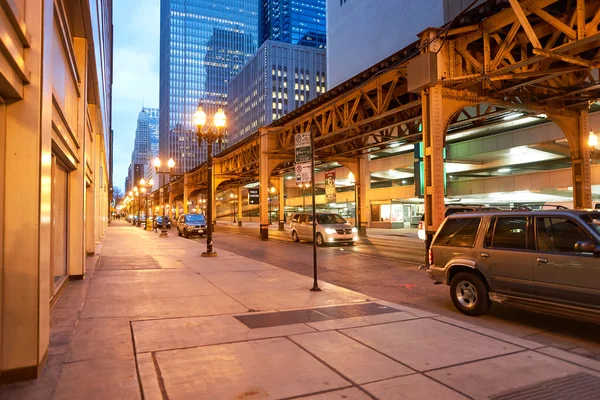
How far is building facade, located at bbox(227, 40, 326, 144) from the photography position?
133125mm

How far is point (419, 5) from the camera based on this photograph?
168 feet

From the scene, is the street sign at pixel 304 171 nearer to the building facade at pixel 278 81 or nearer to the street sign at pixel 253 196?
the street sign at pixel 253 196

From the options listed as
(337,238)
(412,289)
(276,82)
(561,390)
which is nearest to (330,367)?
(561,390)

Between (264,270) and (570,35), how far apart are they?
978cm

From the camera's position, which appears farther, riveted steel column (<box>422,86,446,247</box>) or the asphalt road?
riveted steel column (<box>422,86,446,247</box>)

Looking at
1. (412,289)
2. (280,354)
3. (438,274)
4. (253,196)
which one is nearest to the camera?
(280,354)

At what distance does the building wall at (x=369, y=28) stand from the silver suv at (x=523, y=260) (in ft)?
150

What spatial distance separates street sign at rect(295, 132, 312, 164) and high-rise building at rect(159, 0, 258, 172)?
161321mm

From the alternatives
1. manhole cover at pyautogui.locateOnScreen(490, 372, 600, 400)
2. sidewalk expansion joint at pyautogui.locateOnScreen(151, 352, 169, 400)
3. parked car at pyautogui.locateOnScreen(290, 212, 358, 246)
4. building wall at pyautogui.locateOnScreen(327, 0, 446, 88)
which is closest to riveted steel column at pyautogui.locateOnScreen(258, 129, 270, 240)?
parked car at pyautogui.locateOnScreen(290, 212, 358, 246)

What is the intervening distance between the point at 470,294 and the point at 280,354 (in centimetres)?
398

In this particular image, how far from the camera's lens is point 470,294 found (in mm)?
7586

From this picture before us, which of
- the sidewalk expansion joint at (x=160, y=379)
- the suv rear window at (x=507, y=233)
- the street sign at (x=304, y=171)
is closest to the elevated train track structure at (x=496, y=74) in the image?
the street sign at (x=304, y=171)

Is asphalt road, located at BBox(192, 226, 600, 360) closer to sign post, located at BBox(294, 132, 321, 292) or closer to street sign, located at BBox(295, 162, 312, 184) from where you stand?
sign post, located at BBox(294, 132, 321, 292)

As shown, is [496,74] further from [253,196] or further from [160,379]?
[253,196]
